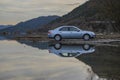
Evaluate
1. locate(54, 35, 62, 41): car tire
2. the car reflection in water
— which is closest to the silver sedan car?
locate(54, 35, 62, 41): car tire

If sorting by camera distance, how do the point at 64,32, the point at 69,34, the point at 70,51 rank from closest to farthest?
1. the point at 70,51
2. the point at 64,32
3. the point at 69,34

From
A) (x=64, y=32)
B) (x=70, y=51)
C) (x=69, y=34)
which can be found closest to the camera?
(x=70, y=51)

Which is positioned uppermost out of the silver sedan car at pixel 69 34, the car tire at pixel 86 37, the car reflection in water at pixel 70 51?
the silver sedan car at pixel 69 34

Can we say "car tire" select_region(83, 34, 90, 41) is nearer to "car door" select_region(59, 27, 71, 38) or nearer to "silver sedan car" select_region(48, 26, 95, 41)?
"silver sedan car" select_region(48, 26, 95, 41)

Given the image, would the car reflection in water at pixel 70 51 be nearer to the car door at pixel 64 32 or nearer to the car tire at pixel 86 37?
the car tire at pixel 86 37

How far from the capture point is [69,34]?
144 feet

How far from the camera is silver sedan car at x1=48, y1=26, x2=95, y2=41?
43.1 metres

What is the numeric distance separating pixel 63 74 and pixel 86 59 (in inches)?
240

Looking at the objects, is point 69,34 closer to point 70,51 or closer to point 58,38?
point 58,38

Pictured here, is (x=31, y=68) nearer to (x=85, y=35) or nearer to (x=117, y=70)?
(x=117, y=70)

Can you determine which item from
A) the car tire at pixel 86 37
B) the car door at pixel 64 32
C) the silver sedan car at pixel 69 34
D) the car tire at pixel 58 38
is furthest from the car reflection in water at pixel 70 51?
the car door at pixel 64 32

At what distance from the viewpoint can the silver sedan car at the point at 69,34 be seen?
43.1 m

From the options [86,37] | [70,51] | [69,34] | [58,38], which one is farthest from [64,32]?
[70,51]

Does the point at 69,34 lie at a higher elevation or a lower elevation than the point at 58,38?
higher
